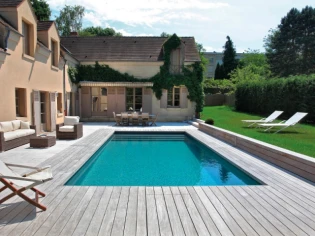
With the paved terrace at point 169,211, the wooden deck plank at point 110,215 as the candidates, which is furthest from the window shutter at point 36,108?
the wooden deck plank at point 110,215

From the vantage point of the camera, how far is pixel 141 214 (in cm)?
443

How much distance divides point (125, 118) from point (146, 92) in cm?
430

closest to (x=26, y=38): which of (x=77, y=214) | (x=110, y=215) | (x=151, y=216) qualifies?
(x=77, y=214)

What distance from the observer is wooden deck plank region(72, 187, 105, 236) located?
3853mm

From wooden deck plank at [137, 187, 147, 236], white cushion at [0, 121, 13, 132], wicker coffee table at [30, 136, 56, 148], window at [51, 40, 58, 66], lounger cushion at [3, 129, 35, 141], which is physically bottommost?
wooden deck plank at [137, 187, 147, 236]

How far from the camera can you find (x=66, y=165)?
7746 millimetres

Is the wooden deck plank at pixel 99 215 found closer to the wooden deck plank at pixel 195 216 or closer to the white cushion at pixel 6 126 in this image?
the wooden deck plank at pixel 195 216

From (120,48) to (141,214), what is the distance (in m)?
22.6

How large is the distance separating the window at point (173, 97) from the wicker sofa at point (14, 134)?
14173 millimetres

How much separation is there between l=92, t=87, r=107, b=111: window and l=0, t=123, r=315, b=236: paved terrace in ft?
56.6

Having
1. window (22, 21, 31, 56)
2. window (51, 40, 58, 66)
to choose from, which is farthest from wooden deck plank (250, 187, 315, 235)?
window (51, 40, 58, 66)

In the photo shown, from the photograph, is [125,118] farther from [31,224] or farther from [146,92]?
[31,224]

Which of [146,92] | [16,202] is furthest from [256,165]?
[146,92]

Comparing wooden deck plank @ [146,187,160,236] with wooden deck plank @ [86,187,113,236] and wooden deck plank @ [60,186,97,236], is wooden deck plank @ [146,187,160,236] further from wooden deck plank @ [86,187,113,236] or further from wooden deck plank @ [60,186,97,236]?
wooden deck plank @ [60,186,97,236]
